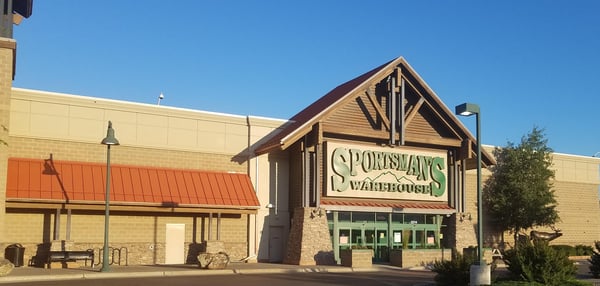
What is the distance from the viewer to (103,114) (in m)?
29.9

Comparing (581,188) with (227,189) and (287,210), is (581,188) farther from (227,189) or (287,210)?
(227,189)

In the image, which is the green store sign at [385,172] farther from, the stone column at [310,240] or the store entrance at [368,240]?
the store entrance at [368,240]

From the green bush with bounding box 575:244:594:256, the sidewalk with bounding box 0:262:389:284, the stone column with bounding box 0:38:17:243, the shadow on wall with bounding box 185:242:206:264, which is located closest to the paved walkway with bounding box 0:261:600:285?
the sidewalk with bounding box 0:262:389:284

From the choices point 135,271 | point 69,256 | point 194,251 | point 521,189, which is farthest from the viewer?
point 521,189

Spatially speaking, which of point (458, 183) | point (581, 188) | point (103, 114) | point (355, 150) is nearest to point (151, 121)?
point (103, 114)

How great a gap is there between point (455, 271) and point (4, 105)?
17.6 metres

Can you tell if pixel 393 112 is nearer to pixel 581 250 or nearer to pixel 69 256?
pixel 581 250

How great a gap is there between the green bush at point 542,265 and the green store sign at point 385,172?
45.5 feet

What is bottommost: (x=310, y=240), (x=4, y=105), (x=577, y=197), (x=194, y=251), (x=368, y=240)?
(x=194, y=251)

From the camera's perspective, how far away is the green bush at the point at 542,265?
61.7 feet

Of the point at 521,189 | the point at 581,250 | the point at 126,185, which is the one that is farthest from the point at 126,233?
the point at 581,250

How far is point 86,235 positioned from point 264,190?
8985 millimetres

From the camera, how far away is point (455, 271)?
776 inches

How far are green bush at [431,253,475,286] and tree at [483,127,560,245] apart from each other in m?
21.5
